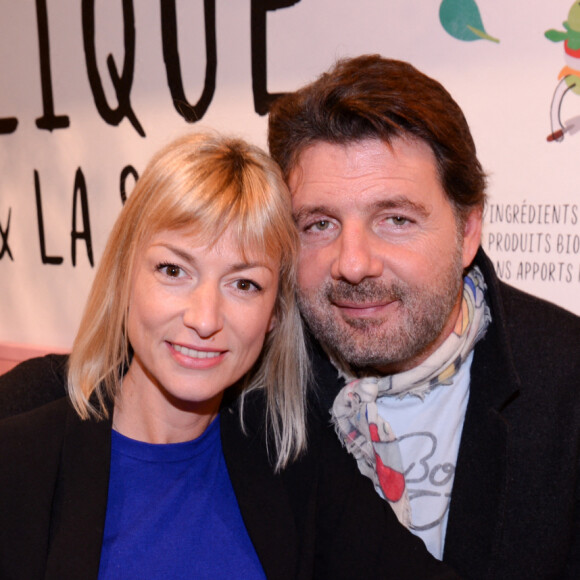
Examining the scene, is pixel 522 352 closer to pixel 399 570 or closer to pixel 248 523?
pixel 399 570

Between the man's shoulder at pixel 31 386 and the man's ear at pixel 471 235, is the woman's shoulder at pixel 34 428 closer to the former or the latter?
the man's shoulder at pixel 31 386

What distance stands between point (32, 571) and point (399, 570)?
0.67 meters

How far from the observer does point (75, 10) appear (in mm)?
2465

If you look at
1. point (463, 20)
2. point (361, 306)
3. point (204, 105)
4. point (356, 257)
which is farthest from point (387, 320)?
point (204, 105)

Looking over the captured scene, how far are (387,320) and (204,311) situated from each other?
1.55 ft

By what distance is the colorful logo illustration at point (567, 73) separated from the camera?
1753 mm

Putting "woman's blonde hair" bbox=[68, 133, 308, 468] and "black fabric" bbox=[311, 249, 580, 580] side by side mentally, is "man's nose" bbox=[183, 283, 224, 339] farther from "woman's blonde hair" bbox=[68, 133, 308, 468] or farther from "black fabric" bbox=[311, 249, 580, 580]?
"black fabric" bbox=[311, 249, 580, 580]

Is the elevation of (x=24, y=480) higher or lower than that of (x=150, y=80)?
lower

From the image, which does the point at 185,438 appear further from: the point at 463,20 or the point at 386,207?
the point at 463,20

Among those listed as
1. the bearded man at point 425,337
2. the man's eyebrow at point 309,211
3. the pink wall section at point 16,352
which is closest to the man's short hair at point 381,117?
the bearded man at point 425,337

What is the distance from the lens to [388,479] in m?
1.61

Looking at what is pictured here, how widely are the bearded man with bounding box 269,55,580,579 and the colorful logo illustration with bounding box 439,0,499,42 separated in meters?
0.39

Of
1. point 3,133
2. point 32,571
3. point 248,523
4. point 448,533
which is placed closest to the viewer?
point 32,571

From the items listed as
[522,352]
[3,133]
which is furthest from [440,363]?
[3,133]
